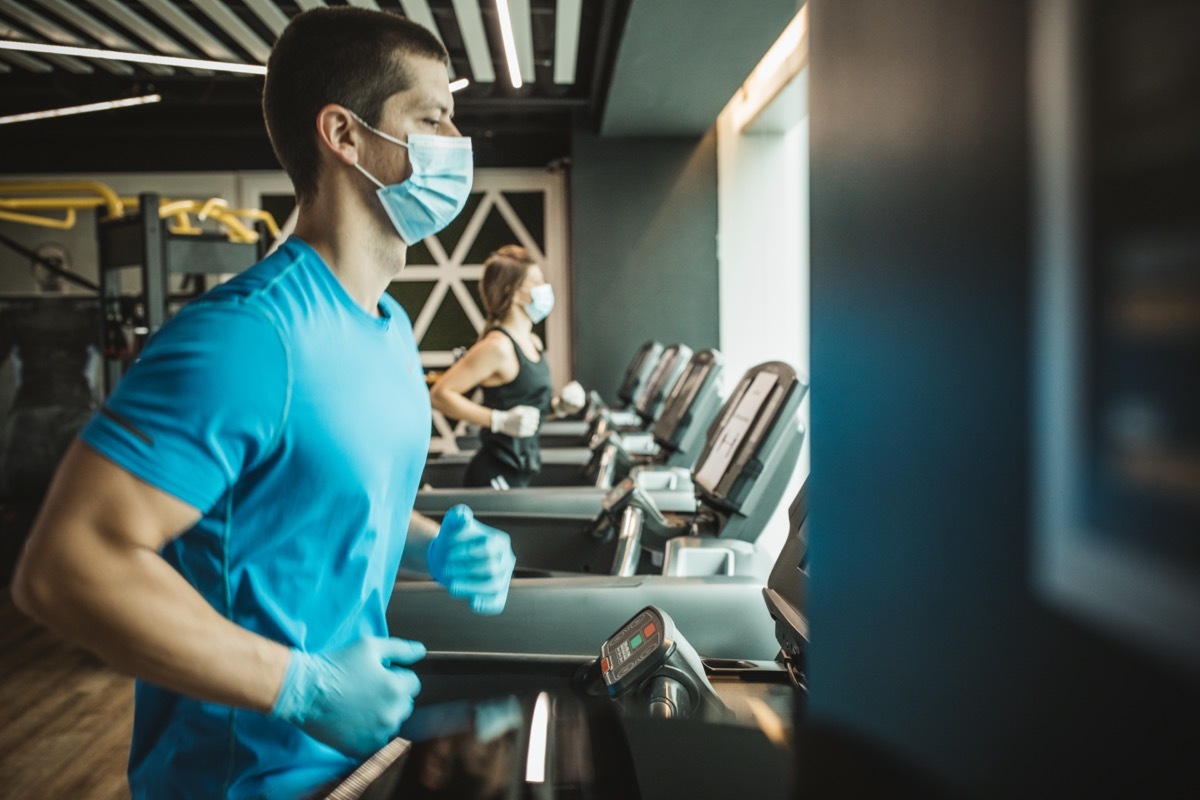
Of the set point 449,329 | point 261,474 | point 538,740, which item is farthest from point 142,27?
point 538,740

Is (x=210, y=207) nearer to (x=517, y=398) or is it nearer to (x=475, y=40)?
(x=475, y=40)

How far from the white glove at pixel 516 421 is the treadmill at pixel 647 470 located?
0.24 meters

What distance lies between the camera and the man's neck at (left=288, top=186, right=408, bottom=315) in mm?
1252

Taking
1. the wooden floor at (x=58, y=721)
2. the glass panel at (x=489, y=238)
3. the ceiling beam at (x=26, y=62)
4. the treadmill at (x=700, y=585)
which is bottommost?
the wooden floor at (x=58, y=721)

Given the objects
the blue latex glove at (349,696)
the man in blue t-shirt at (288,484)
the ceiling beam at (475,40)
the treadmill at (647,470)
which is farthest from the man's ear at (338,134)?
the ceiling beam at (475,40)

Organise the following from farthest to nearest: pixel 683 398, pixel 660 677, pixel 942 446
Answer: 1. pixel 683 398
2. pixel 660 677
3. pixel 942 446

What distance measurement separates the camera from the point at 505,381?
3578mm

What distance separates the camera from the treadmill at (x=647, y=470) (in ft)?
10.2

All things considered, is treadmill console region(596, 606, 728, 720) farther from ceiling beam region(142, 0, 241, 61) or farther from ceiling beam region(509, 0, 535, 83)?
ceiling beam region(142, 0, 241, 61)

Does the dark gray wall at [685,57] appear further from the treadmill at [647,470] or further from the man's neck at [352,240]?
the man's neck at [352,240]

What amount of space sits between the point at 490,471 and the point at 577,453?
814 millimetres

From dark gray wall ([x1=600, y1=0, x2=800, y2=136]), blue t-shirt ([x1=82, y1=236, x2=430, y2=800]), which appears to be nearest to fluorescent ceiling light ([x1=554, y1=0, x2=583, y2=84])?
dark gray wall ([x1=600, y1=0, x2=800, y2=136])

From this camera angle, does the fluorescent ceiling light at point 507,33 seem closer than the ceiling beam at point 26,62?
Yes

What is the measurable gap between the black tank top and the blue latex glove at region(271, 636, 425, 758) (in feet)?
8.28
